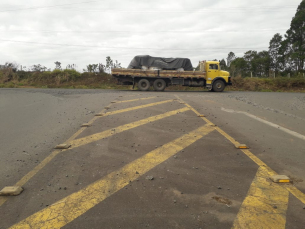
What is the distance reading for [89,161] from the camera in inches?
165

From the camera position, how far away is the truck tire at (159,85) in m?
21.0

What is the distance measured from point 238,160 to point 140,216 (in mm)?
2253

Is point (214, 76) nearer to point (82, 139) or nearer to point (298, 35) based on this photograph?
point (82, 139)

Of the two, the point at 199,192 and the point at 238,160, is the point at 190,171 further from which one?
the point at 238,160

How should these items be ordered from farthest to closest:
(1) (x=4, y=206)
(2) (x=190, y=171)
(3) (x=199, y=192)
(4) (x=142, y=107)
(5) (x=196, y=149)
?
(4) (x=142, y=107), (5) (x=196, y=149), (2) (x=190, y=171), (3) (x=199, y=192), (1) (x=4, y=206)

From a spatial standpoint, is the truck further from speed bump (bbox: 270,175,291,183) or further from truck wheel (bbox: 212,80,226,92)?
speed bump (bbox: 270,175,291,183)

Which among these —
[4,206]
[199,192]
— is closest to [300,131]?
[199,192]

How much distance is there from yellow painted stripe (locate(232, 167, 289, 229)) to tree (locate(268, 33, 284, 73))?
53106mm

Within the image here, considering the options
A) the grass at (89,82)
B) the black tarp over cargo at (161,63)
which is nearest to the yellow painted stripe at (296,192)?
the black tarp over cargo at (161,63)

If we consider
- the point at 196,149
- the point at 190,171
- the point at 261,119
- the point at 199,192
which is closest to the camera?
the point at 199,192

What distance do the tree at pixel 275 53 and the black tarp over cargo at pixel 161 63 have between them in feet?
118

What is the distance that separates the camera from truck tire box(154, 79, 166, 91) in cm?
2100

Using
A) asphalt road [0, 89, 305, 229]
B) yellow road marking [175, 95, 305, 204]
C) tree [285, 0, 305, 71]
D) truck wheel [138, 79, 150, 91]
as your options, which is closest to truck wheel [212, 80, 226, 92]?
truck wheel [138, 79, 150, 91]

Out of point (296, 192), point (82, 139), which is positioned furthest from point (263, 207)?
point (82, 139)
